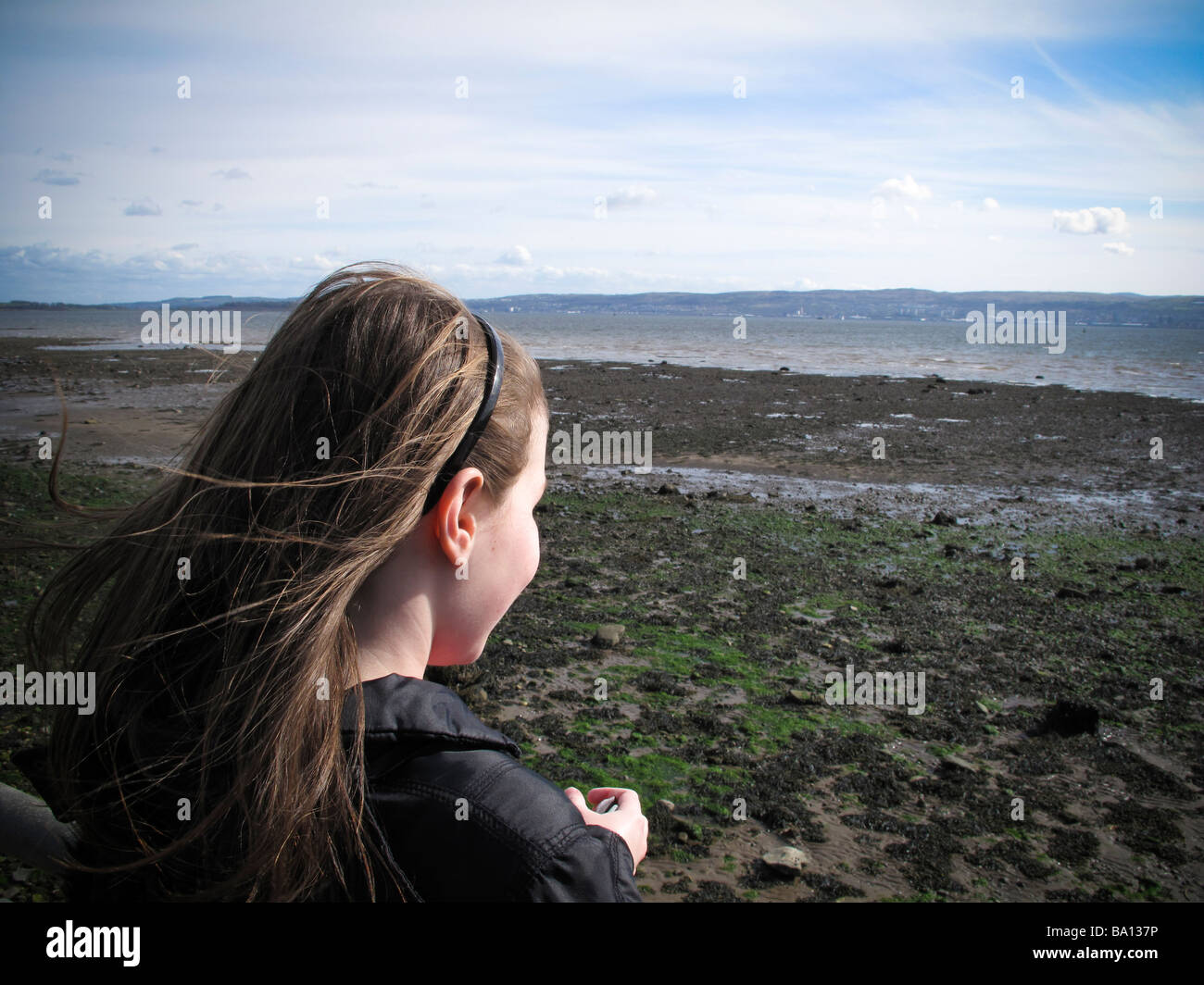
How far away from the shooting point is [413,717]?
1.29 m

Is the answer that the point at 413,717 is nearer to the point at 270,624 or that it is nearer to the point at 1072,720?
the point at 270,624

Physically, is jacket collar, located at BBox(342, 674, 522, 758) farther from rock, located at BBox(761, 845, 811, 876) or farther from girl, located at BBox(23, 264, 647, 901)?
rock, located at BBox(761, 845, 811, 876)

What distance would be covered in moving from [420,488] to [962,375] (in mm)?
48720

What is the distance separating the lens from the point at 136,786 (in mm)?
1403

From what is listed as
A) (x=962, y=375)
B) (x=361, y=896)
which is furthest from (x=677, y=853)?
(x=962, y=375)

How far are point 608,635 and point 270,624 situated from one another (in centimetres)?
642

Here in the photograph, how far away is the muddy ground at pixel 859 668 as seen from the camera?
4.93 meters

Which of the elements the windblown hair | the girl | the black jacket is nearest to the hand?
the girl

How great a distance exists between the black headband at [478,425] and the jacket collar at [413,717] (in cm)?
34

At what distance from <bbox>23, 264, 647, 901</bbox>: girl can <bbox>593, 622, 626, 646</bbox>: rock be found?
20.0ft

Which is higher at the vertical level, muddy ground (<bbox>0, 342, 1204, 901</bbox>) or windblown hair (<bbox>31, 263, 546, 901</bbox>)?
windblown hair (<bbox>31, 263, 546, 901</bbox>)

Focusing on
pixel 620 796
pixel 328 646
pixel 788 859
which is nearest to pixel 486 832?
pixel 328 646

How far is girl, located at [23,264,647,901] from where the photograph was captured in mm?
1260

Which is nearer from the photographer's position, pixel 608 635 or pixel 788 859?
pixel 788 859
